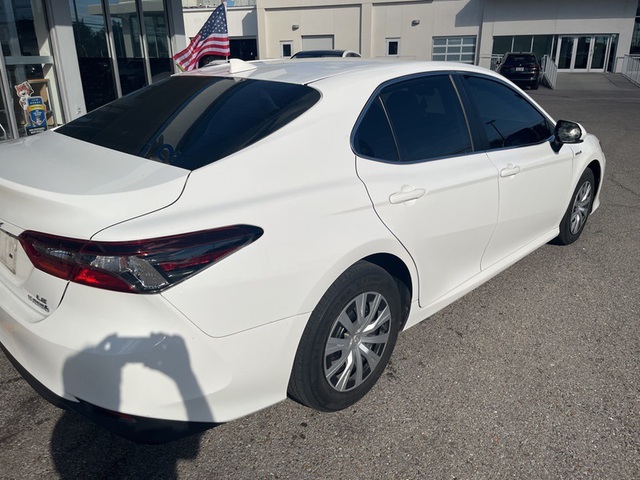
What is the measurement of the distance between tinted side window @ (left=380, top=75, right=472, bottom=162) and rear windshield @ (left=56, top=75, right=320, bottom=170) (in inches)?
20.7

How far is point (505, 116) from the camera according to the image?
11.9ft

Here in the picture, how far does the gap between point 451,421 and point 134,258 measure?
67.7 inches

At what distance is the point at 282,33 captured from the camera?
123 ft

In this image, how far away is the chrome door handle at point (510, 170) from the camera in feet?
10.9

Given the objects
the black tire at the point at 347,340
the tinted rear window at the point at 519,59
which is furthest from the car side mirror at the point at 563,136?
the tinted rear window at the point at 519,59

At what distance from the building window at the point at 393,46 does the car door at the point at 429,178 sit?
3540 cm

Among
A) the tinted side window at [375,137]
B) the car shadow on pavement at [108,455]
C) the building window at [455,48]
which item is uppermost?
the tinted side window at [375,137]

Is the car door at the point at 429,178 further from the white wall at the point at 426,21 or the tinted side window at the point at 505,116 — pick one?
the white wall at the point at 426,21

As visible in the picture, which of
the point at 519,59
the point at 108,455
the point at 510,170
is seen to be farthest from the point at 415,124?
the point at 519,59

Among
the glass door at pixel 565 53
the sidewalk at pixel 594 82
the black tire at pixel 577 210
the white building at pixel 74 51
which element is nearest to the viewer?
the black tire at pixel 577 210

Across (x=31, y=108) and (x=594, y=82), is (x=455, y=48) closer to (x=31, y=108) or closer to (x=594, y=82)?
(x=594, y=82)

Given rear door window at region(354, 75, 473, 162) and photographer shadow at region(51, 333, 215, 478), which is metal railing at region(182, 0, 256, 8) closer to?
rear door window at region(354, 75, 473, 162)

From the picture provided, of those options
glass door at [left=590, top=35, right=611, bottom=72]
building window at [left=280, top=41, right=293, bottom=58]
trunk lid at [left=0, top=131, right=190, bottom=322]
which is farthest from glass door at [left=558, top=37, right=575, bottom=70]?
trunk lid at [left=0, top=131, right=190, bottom=322]

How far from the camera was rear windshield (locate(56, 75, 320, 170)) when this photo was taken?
228cm
